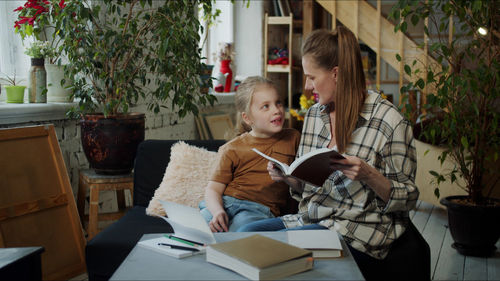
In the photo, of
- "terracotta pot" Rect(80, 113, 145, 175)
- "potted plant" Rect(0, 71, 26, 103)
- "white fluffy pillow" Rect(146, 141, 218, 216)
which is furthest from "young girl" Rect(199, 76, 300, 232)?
"potted plant" Rect(0, 71, 26, 103)

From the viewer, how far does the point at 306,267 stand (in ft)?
4.12

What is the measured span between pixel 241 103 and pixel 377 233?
82 cm

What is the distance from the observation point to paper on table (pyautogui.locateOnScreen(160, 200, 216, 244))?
4.50ft

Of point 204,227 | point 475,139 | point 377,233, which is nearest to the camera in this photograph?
point 204,227

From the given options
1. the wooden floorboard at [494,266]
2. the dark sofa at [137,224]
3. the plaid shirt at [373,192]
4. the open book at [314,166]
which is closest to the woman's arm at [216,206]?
the dark sofa at [137,224]

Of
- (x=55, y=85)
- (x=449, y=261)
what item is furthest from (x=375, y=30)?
(x=55, y=85)

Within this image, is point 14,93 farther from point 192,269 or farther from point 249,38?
point 249,38

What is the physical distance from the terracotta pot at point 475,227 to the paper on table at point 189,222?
86.1 inches

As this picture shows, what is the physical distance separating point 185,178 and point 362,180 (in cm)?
102

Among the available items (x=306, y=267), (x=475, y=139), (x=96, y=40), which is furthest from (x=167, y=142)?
(x=475, y=139)

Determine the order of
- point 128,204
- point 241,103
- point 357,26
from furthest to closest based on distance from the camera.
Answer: point 357,26 → point 128,204 → point 241,103

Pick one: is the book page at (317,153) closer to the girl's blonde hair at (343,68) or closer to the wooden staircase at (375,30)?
the girl's blonde hair at (343,68)

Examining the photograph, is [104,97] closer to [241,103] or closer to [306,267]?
[241,103]

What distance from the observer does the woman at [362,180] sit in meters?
1.70
